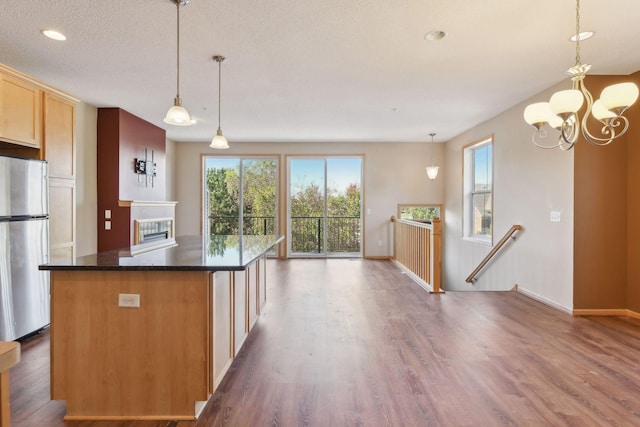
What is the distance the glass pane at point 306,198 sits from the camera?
7.70m

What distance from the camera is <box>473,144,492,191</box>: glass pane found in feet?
19.7

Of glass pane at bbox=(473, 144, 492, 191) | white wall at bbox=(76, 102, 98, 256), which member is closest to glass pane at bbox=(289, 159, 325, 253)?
glass pane at bbox=(473, 144, 492, 191)

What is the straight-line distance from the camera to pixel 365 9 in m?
2.48

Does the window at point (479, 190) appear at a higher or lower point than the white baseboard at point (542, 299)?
higher

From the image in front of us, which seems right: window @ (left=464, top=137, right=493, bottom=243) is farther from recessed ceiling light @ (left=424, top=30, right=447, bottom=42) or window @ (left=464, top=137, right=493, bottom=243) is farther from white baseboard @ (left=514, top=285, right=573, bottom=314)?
recessed ceiling light @ (left=424, top=30, right=447, bottom=42)

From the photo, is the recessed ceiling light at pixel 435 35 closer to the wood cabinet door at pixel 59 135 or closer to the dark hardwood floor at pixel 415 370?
the dark hardwood floor at pixel 415 370

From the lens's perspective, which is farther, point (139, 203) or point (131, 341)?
point (139, 203)

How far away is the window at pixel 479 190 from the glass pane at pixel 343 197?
7.40ft

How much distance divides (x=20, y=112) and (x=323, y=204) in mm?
5394

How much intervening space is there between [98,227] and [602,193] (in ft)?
21.6

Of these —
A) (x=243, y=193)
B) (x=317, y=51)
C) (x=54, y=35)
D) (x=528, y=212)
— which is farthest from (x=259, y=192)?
(x=528, y=212)

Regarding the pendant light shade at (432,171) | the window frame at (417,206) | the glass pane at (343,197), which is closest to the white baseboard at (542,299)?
the pendant light shade at (432,171)

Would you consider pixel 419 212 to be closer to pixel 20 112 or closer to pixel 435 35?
pixel 435 35

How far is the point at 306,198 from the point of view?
7.70 m
